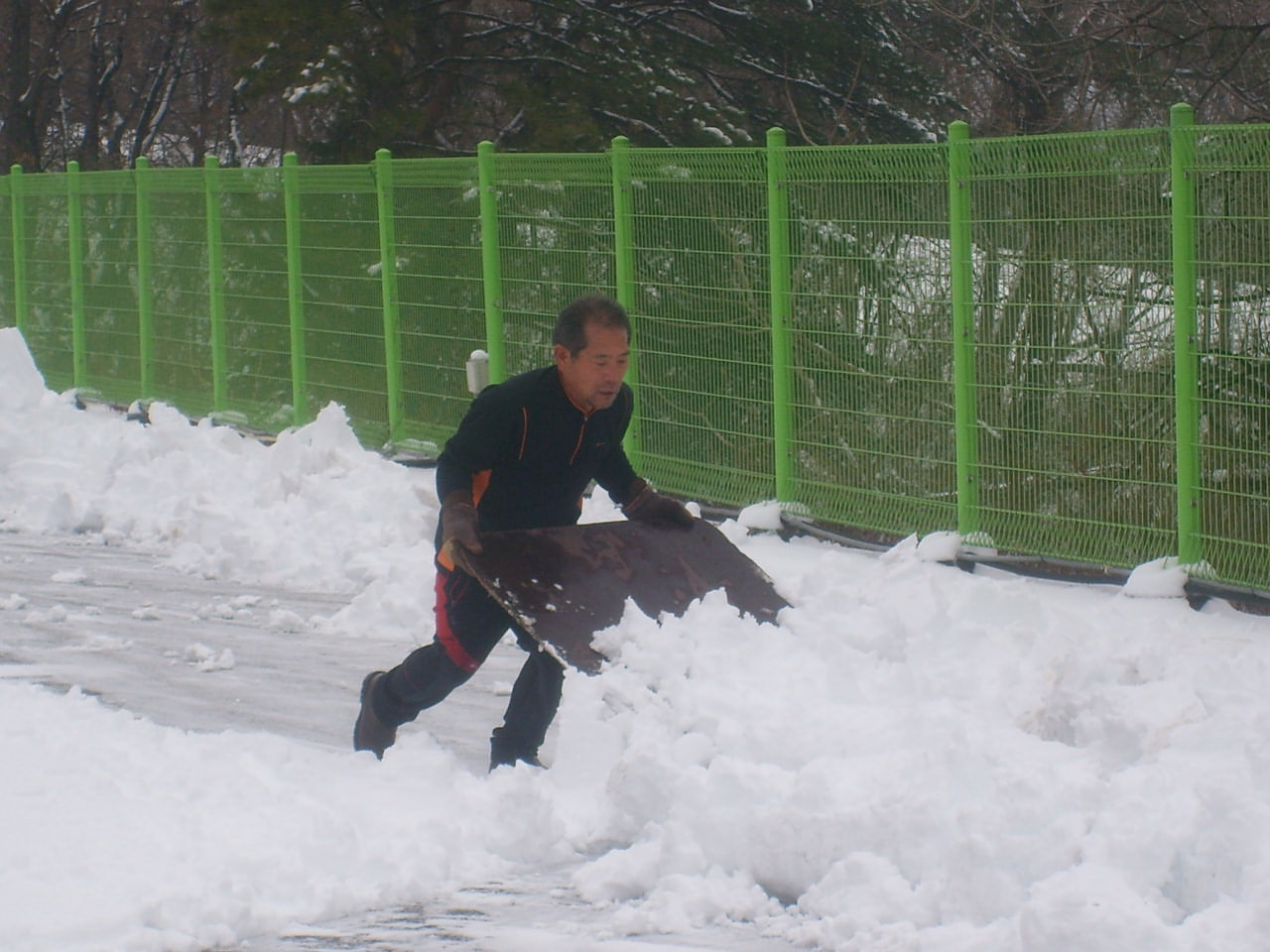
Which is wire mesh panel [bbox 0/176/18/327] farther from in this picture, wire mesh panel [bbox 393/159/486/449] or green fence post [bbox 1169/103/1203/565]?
green fence post [bbox 1169/103/1203/565]

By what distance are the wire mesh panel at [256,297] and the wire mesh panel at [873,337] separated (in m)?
5.87

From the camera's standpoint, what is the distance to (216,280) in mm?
15008

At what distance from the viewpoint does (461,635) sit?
18.5 feet

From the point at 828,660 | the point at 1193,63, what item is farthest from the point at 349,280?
the point at 828,660

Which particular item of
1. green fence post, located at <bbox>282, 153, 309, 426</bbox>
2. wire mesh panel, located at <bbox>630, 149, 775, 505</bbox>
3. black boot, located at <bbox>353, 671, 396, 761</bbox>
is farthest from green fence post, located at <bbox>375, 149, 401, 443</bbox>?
black boot, located at <bbox>353, 671, 396, 761</bbox>

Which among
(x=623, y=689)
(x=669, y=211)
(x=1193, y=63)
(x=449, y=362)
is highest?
(x=1193, y=63)

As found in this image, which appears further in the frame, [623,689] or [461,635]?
[461,635]

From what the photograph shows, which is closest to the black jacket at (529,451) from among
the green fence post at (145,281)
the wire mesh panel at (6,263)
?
the green fence post at (145,281)

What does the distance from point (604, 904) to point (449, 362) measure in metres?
7.99

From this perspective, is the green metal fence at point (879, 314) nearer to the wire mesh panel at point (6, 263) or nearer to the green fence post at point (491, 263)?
the green fence post at point (491, 263)

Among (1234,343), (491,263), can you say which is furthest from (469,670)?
(491,263)

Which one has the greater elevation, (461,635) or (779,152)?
(779,152)

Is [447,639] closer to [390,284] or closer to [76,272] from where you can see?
[390,284]

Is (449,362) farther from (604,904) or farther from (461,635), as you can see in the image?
(604,904)
